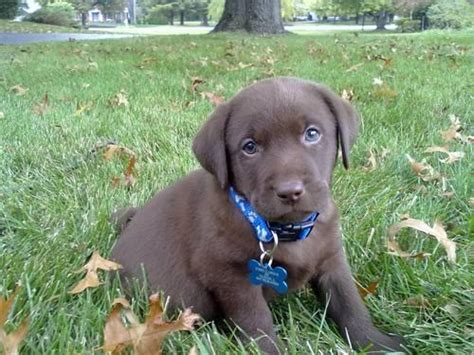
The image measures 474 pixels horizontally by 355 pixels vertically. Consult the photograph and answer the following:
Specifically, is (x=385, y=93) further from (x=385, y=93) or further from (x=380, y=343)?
(x=380, y=343)

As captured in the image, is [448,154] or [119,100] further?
[119,100]

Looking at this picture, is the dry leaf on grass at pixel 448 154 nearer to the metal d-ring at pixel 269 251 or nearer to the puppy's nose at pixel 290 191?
the metal d-ring at pixel 269 251

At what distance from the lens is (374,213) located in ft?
10.1

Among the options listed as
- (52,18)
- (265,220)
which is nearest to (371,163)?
(265,220)

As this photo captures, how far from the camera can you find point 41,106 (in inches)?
228

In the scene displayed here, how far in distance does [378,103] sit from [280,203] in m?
3.53

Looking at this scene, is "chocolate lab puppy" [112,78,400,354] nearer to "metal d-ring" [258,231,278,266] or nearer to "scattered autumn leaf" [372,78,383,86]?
"metal d-ring" [258,231,278,266]

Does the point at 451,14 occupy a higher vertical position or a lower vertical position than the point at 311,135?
lower

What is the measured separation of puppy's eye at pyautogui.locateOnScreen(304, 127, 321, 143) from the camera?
222 cm

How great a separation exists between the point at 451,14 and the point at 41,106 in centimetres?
2524

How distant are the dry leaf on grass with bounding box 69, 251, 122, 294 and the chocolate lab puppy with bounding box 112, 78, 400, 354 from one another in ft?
0.62

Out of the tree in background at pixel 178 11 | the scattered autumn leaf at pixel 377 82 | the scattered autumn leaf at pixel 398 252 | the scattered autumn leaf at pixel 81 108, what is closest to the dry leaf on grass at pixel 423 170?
the scattered autumn leaf at pixel 398 252

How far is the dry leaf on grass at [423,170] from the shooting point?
3551 mm

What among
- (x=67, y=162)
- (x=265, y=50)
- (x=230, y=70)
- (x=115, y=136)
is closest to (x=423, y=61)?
(x=230, y=70)
